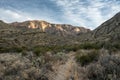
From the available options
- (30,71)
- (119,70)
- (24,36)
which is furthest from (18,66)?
(24,36)

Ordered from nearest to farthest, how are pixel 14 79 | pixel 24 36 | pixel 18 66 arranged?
pixel 14 79
pixel 18 66
pixel 24 36

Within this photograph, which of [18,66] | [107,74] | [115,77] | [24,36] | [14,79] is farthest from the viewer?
[24,36]

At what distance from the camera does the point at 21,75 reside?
731cm

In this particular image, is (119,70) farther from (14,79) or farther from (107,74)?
(14,79)

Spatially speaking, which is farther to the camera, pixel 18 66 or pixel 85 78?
pixel 18 66

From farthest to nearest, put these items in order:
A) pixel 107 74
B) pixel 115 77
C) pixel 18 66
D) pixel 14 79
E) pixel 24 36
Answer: pixel 24 36
pixel 18 66
pixel 14 79
pixel 107 74
pixel 115 77

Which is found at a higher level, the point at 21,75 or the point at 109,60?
the point at 109,60

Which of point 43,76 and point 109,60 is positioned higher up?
point 109,60

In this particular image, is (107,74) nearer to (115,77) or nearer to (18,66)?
(115,77)

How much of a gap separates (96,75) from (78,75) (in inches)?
26.0

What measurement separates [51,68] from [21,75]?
189cm

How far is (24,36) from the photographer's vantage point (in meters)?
77.4

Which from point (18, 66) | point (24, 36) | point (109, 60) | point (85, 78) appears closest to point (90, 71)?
point (85, 78)

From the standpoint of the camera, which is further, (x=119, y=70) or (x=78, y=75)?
(x=78, y=75)
